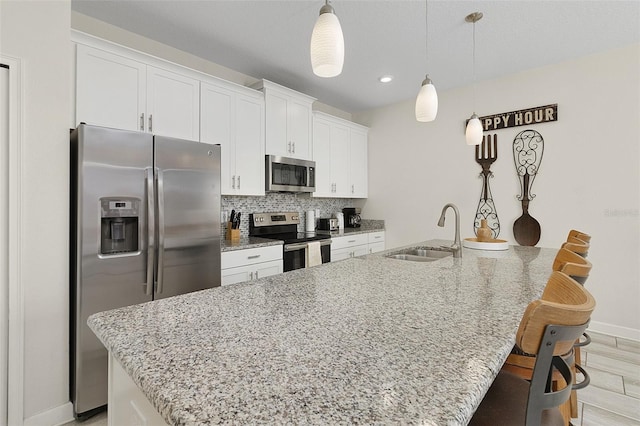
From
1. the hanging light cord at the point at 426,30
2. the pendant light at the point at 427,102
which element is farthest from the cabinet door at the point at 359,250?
the pendant light at the point at 427,102

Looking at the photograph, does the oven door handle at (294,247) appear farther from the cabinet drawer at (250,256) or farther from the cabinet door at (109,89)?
the cabinet door at (109,89)

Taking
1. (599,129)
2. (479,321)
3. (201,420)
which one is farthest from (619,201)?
(201,420)

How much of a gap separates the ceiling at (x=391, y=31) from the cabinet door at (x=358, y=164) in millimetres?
1132

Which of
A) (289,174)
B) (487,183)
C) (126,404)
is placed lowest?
(126,404)

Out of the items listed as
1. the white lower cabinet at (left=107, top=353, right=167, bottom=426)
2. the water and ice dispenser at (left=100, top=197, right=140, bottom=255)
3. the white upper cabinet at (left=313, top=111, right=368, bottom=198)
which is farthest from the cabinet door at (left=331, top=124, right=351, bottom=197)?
the white lower cabinet at (left=107, top=353, right=167, bottom=426)

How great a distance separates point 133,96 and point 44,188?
37.4 inches

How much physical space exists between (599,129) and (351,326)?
3.56 m

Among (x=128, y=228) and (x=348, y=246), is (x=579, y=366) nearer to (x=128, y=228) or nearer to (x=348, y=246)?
(x=128, y=228)

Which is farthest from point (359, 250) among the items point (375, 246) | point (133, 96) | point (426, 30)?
point (133, 96)

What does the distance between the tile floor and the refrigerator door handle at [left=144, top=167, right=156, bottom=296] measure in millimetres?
814

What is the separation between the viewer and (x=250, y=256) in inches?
112

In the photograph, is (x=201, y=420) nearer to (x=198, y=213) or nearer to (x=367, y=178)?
(x=198, y=213)

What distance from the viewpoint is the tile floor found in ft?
6.04

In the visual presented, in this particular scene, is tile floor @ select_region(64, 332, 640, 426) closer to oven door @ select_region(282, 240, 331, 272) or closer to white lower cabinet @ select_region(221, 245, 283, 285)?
white lower cabinet @ select_region(221, 245, 283, 285)
